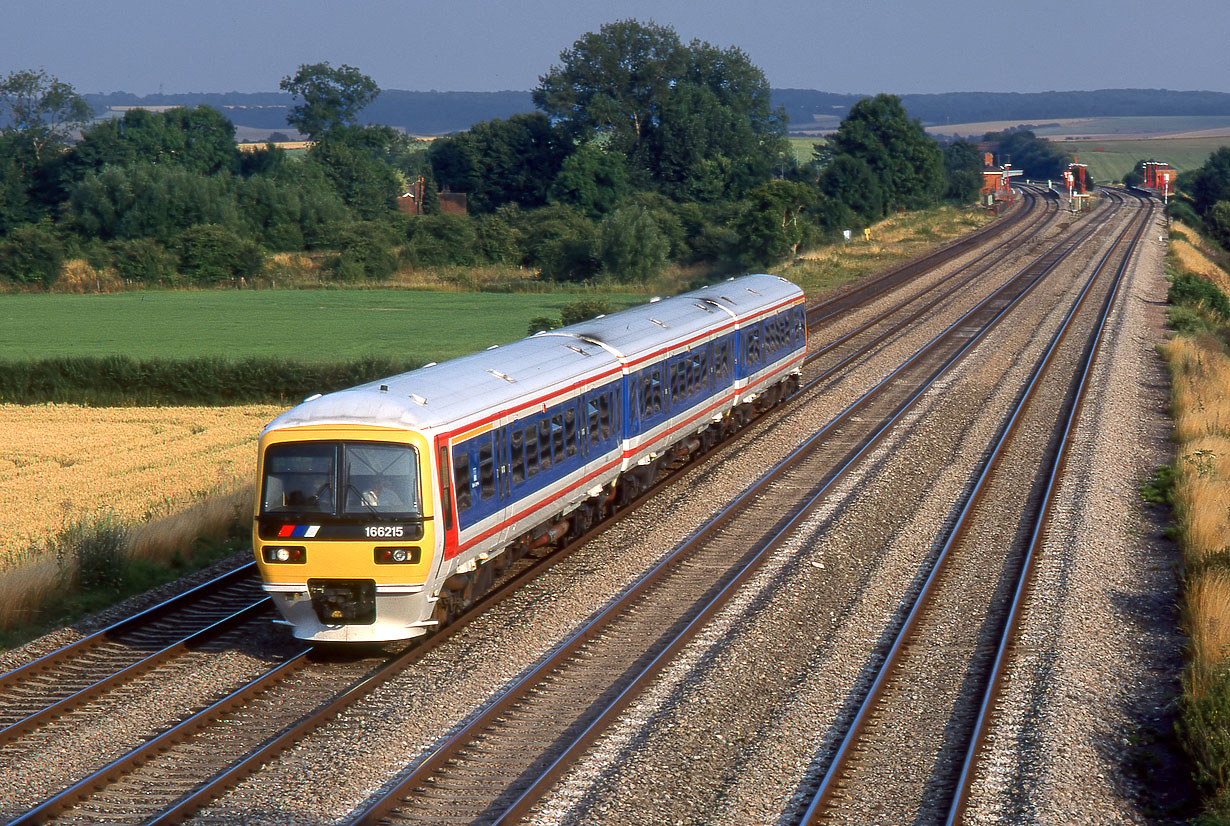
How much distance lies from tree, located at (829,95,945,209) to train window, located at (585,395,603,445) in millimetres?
82414

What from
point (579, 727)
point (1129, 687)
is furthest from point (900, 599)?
point (579, 727)

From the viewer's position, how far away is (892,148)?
324ft

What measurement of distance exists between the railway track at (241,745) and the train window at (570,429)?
4434 millimetres

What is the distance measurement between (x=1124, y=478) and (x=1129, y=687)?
31.5 ft

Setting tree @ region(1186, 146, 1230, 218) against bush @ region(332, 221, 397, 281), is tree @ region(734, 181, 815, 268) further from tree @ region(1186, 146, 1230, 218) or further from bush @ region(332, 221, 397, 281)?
tree @ region(1186, 146, 1230, 218)

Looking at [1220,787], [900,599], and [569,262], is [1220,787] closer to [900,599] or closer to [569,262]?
[900,599]

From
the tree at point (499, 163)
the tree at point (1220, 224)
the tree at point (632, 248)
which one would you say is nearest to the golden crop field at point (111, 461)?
the tree at point (632, 248)

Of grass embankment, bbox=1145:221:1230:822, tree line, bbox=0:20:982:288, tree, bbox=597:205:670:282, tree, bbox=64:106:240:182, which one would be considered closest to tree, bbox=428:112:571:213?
tree line, bbox=0:20:982:288

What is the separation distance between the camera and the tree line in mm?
78125

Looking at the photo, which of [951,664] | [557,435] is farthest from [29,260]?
[951,664]

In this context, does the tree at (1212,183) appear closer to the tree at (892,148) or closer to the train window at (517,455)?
the tree at (892,148)

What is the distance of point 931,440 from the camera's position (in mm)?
24438

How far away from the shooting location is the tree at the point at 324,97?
130250 millimetres

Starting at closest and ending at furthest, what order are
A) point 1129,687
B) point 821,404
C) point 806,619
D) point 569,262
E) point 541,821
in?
point 541,821 → point 1129,687 → point 806,619 → point 821,404 → point 569,262
